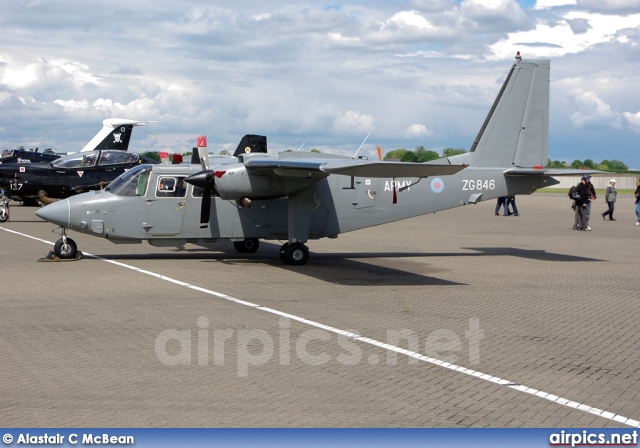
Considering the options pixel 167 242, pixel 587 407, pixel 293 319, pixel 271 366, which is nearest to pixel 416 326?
pixel 293 319

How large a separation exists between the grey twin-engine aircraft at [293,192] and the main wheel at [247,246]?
3 cm

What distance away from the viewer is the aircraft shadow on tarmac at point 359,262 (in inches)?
635

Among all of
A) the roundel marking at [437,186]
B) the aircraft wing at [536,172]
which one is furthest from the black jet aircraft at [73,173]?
the aircraft wing at [536,172]

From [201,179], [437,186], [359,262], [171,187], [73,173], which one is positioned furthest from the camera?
[73,173]

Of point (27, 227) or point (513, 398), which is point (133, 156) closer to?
point (27, 227)

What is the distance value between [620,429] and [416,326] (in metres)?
4.79

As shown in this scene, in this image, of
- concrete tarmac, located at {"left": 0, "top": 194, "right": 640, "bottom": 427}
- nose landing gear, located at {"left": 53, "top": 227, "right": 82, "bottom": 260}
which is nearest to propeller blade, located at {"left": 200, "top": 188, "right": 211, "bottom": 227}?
concrete tarmac, located at {"left": 0, "top": 194, "right": 640, "bottom": 427}

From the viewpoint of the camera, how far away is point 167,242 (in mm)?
18516

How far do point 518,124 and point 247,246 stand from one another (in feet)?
27.4

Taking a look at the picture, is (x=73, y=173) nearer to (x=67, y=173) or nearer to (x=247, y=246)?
(x=67, y=173)

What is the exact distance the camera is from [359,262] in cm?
1931

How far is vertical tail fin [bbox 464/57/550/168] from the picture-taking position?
816 inches

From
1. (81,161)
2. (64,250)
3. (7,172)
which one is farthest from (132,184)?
(7,172)

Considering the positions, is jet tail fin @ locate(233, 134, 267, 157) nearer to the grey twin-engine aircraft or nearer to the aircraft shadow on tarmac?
the aircraft shadow on tarmac
